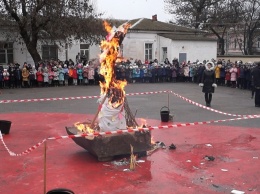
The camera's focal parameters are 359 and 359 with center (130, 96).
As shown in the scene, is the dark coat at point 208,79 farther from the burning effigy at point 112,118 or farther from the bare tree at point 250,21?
the bare tree at point 250,21

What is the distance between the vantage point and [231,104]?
16.2 metres

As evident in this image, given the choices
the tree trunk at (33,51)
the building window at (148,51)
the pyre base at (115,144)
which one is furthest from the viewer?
the building window at (148,51)

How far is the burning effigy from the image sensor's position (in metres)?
7.80

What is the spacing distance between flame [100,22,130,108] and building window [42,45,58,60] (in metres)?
25.3

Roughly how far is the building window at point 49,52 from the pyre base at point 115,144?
25.7 m

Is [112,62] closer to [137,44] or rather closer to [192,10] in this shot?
[137,44]

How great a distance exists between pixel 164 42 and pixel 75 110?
2097 centimetres

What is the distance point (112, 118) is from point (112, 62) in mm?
1261

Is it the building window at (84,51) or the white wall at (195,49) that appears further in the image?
the building window at (84,51)

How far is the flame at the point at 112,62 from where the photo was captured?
7930 mm

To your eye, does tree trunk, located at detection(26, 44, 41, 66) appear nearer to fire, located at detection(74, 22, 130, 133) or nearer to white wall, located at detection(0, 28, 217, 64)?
white wall, located at detection(0, 28, 217, 64)

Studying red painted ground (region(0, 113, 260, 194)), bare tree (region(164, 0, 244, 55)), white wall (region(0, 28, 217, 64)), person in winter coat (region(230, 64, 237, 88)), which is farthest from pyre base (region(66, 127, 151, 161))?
bare tree (region(164, 0, 244, 55))

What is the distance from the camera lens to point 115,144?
7828 millimetres

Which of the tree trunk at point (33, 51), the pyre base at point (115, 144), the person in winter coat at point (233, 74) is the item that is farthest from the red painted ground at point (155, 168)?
the tree trunk at point (33, 51)
